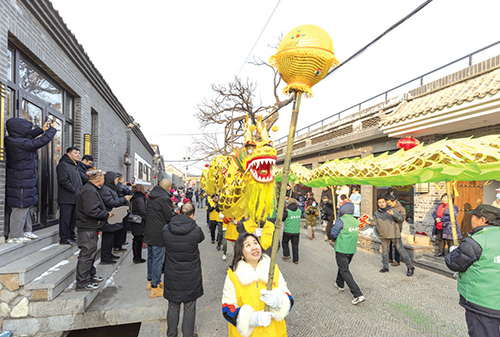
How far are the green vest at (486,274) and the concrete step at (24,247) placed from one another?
5236 millimetres

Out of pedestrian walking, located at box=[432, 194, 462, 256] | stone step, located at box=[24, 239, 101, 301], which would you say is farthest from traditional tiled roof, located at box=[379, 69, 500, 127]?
stone step, located at box=[24, 239, 101, 301]

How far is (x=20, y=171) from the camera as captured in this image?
387 centimetres

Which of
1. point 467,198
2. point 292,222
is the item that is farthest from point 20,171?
point 467,198

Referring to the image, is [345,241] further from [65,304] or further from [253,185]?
[65,304]

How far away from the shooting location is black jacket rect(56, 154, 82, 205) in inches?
173

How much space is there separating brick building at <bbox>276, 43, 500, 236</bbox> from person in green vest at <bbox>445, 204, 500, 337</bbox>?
2.98 metres

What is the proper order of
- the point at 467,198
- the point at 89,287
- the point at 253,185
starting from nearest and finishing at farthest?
the point at 89,287 < the point at 253,185 < the point at 467,198

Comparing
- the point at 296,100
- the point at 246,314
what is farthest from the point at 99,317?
the point at 296,100

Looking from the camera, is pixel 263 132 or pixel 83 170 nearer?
pixel 263 132

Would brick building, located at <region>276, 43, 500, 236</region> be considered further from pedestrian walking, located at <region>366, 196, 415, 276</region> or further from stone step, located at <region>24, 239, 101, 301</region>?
stone step, located at <region>24, 239, 101, 301</region>

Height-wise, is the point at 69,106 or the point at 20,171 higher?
the point at 69,106

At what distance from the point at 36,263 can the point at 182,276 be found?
2099 millimetres

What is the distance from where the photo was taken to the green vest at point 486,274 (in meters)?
2.42

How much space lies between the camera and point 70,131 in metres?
6.78
